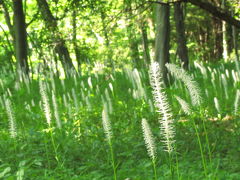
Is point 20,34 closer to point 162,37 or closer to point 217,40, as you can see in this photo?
point 162,37

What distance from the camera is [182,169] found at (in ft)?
11.6

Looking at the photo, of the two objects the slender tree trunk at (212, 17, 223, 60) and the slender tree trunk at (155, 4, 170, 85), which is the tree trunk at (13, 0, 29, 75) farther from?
the slender tree trunk at (212, 17, 223, 60)

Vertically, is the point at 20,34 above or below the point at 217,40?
below

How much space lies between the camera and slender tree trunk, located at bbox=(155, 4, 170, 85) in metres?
9.34

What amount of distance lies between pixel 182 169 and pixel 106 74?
7473mm

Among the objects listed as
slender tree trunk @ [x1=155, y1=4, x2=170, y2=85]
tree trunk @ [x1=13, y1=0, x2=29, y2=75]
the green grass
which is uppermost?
tree trunk @ [x1=13, y1=0, x2=29, y2=75]

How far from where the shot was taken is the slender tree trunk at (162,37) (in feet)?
30.6

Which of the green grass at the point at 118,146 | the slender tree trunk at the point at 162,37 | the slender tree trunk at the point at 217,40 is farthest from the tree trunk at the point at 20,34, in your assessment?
the slender tree trunk at the point at 217,40

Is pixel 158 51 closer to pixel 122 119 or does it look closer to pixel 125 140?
pixel 122 119

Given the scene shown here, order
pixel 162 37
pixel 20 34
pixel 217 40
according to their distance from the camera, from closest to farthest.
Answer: pixel 162 37
pixel 20 34
pixel 217 40

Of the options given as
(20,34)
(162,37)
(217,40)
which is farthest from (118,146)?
(217,40)

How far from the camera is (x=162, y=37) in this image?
9445 millimetres

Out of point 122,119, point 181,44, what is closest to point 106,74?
point 181,44

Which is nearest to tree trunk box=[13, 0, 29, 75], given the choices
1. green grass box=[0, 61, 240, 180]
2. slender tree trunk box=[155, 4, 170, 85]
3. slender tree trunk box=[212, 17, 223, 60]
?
slender tree trunk box=[155, 4, 170, 85]
